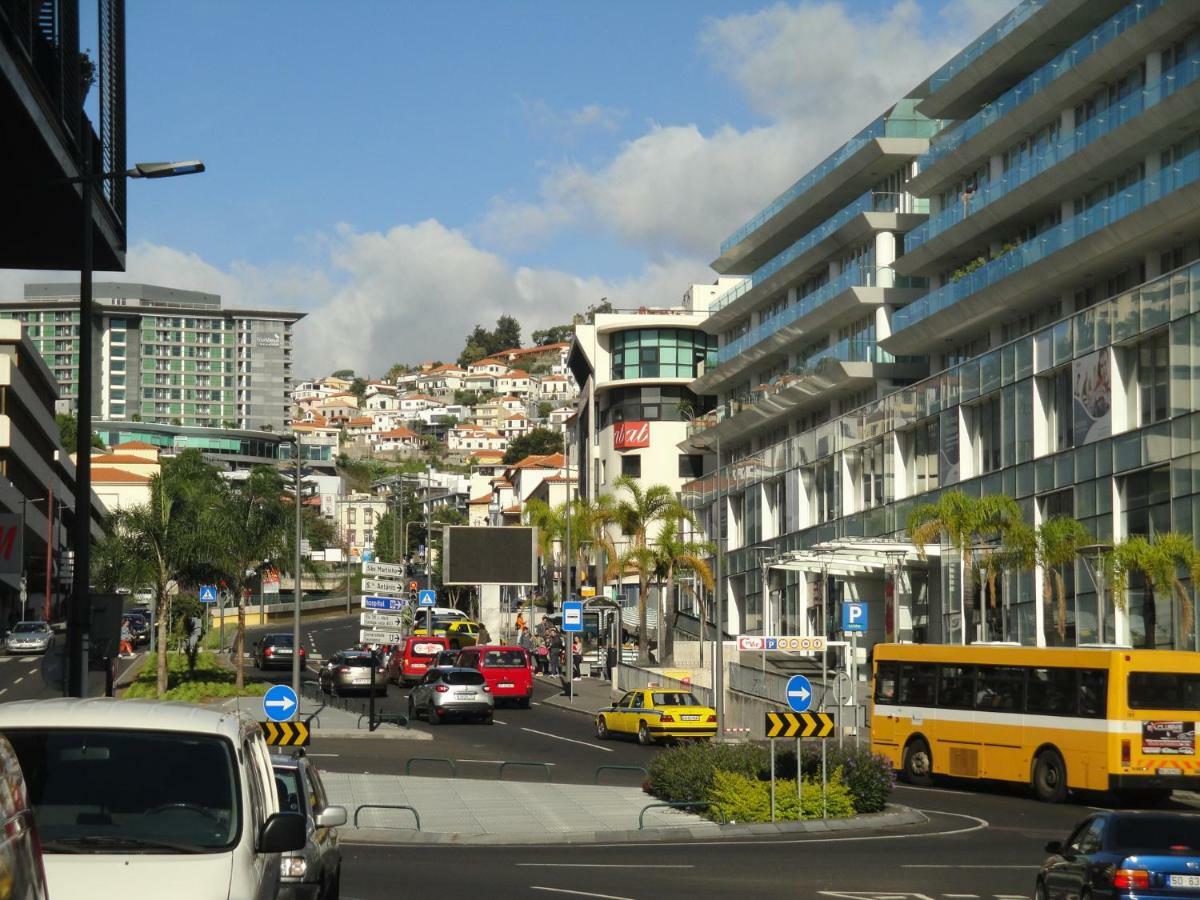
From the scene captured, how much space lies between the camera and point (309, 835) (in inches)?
447

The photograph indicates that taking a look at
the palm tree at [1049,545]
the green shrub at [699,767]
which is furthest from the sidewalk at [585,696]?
the green shrub at [699,767]

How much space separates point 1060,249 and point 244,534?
27.6 m

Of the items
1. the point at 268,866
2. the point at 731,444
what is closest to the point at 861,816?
the point at 268,866

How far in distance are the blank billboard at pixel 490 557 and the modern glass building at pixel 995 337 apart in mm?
10067

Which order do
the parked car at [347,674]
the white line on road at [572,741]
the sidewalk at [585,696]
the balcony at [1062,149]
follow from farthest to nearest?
the parked car at [347,674] → the sidewalk at [585,696] → the balcony at [1062,149] → the white line on road at [572,741]

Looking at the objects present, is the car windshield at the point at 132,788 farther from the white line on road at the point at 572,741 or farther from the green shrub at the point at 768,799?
the white line on road at the point at 572,741

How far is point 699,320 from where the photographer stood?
102 metres

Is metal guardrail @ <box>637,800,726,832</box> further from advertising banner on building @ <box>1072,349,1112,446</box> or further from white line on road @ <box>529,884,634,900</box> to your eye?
advertising banner on building @ <box>1072,349,1112,446</box>

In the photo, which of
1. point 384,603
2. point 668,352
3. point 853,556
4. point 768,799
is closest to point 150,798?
point 768,799

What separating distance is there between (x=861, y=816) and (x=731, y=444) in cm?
6322

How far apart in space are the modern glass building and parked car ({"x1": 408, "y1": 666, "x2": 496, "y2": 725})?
30.5ft

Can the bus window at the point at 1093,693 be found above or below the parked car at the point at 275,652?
above

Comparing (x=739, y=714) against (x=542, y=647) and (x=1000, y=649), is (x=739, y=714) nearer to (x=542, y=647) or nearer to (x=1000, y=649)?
(x=1000, y=649)

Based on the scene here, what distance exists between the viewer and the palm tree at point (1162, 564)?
36531 mm
